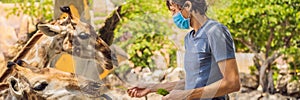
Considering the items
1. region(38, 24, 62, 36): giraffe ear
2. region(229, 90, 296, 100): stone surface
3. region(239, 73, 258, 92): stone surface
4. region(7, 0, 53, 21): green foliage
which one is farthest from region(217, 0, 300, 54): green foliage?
region(38, 24, 62, 36): giraffe ear

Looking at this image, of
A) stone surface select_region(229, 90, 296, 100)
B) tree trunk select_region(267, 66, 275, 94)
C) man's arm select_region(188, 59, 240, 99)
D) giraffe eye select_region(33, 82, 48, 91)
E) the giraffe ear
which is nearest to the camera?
man's arm select_region(188, 59, 240, 99)

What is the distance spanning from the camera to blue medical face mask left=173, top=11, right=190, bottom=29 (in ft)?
3.46

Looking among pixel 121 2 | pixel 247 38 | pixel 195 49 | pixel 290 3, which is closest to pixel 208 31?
pixel 195 49

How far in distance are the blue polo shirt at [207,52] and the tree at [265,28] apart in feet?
10.3

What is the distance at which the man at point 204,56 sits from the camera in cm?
96

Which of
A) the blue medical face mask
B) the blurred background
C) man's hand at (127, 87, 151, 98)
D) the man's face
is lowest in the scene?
the blurred background

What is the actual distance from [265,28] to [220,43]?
12.9 feet

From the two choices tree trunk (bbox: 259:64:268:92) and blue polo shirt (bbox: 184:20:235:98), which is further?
tree trunk (bbox: 259:64:268:92)

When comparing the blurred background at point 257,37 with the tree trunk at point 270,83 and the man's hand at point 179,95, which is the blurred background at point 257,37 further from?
the man's hand at point 179,95

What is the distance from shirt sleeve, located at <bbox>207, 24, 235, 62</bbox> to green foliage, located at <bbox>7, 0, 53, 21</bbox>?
3.79m

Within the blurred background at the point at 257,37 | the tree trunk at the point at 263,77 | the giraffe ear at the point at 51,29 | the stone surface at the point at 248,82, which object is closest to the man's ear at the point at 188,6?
the giraffe ear at the point at 51,29

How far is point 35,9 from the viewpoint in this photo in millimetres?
5000

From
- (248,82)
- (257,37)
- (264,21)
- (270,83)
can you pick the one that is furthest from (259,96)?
(264,21)

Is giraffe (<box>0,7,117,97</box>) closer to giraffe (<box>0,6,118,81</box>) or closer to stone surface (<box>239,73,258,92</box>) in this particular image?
giraffe (<box>0,6,118,81</box>)
